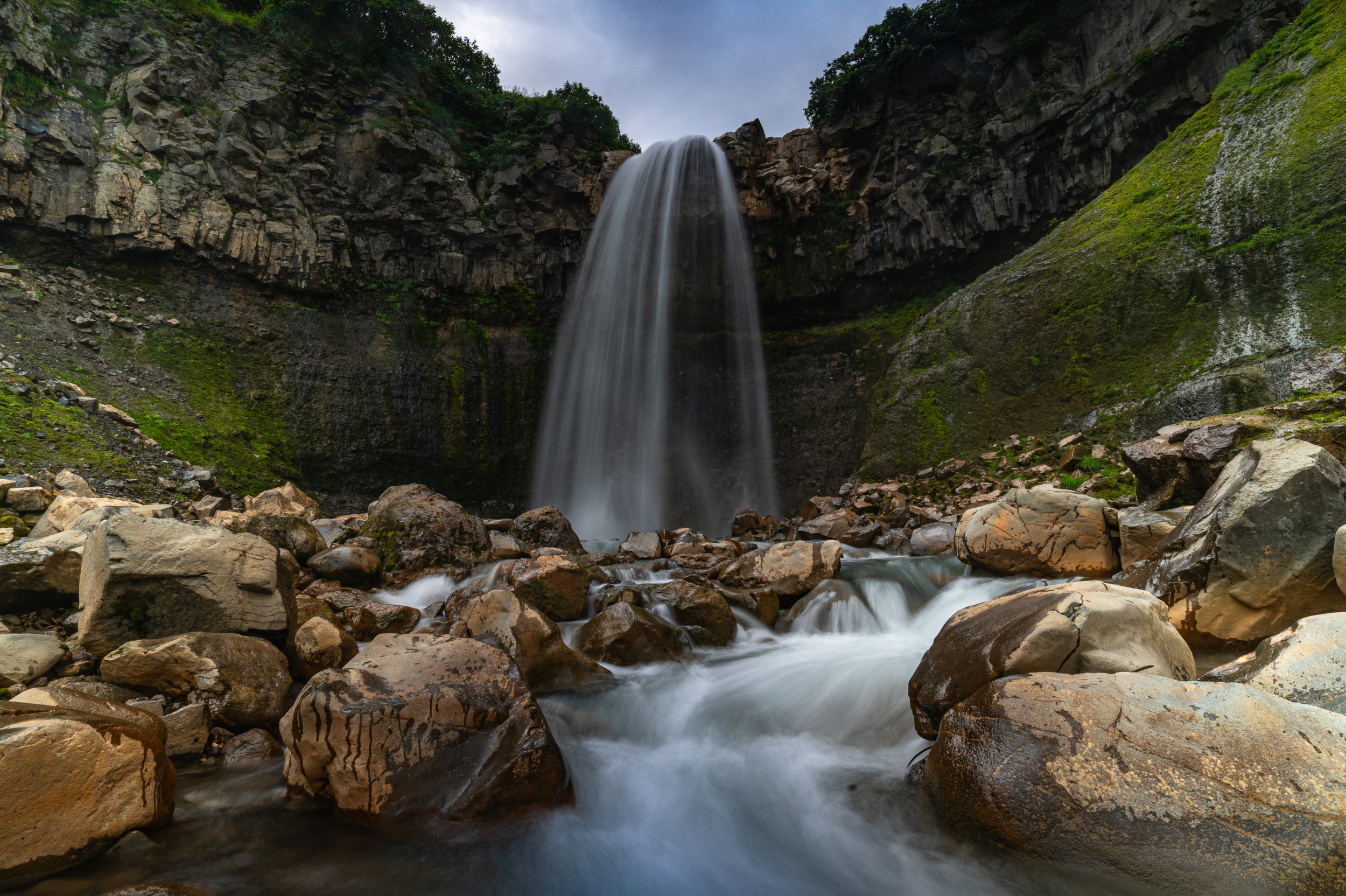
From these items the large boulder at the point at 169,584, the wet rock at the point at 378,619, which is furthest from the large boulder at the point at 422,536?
the large boulder at the point at 169,584

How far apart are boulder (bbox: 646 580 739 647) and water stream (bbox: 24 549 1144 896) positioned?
100 cm

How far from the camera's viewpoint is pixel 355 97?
63.9 feet

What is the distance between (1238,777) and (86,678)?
612 centimetres

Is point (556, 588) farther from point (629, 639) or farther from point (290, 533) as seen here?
point (290, 533)

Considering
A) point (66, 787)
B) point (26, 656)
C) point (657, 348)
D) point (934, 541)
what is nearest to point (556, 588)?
point (26, 656)

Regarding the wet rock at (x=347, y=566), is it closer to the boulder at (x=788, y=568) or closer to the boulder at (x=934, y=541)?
the boulder at (x=788, y=568)

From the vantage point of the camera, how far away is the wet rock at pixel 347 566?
7371mm

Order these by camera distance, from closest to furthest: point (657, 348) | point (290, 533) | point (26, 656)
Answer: point (26, 656), point (290, 533), point (657, 348)

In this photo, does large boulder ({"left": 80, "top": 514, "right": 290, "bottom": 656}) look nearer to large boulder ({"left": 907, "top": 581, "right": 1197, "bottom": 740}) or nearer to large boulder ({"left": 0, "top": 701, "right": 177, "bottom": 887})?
large boulder ({"left": 0, "top": 701, "right": 177, "bottom": 887})

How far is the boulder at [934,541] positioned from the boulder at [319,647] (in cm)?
761

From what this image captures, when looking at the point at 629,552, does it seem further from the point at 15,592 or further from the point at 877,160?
the point at 877,160

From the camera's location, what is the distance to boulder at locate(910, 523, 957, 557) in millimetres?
8477

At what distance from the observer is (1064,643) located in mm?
2980

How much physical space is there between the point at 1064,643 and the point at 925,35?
76.9ft
